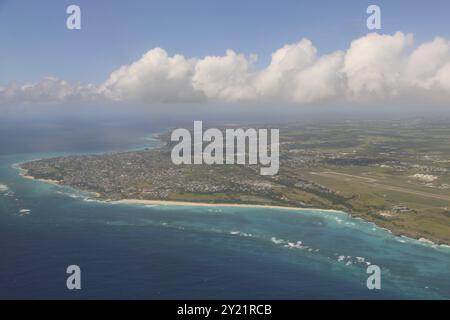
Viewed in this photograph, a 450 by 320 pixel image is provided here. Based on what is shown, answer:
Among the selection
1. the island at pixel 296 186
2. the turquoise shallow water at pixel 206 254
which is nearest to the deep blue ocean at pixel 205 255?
the turquoise shallow water at pixel 206 254

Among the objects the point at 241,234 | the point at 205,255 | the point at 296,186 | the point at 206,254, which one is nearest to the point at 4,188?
the point at 241,234

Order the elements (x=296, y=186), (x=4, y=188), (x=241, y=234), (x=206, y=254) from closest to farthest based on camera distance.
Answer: (x=206, y=254), (x=241, y=234), (x=4, y=188), (x=296, y=186)

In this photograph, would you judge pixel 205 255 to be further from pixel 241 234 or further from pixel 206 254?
pixel 241 234

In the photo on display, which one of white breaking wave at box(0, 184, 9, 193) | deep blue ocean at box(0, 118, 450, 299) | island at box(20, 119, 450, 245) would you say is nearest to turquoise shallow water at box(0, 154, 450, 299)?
deep blue ocean at box(0, 118, 450, 299)
